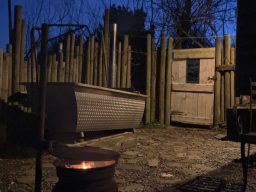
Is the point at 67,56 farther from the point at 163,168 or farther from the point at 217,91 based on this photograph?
the point at 163,168

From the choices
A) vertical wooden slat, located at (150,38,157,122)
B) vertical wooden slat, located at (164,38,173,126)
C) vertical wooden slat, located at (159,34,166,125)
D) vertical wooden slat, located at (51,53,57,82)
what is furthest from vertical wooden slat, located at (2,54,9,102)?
vertical wooden slat, located at (164,38,173,126)

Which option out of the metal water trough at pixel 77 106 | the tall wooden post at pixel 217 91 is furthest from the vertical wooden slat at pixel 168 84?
the metal water trough at pixel 77 106

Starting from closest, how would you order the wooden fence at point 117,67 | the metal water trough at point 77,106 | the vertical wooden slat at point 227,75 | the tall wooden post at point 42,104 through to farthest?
the tall wooden post at point 42,104 < the metal water trough at point 77,106 < the wooden fence at point 117,67 < the vertical wooden slat at point 227,75

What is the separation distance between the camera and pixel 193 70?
10352 mm

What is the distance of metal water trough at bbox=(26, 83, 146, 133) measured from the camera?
16.8 feet

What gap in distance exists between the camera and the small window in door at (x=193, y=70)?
10258 millimetres

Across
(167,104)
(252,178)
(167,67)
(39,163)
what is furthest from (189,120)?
(39,163)

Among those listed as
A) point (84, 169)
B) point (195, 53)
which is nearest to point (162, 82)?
point (195, 53)

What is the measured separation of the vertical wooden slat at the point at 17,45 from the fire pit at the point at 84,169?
3.94 m

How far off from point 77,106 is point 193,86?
5.60 metres

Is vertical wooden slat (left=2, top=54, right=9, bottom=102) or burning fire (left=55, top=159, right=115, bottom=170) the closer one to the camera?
burning fire (left=55, top=159, right=115, bottom=170)

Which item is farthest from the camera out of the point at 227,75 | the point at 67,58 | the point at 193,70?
the point at 193,70

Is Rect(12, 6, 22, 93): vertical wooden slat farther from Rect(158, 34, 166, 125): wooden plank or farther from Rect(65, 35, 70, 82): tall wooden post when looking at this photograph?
Rect(158, 34, 166, 125): wooden plank

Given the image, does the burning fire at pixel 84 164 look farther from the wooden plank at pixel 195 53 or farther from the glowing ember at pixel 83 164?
the wooden plank at pixel 195 53
